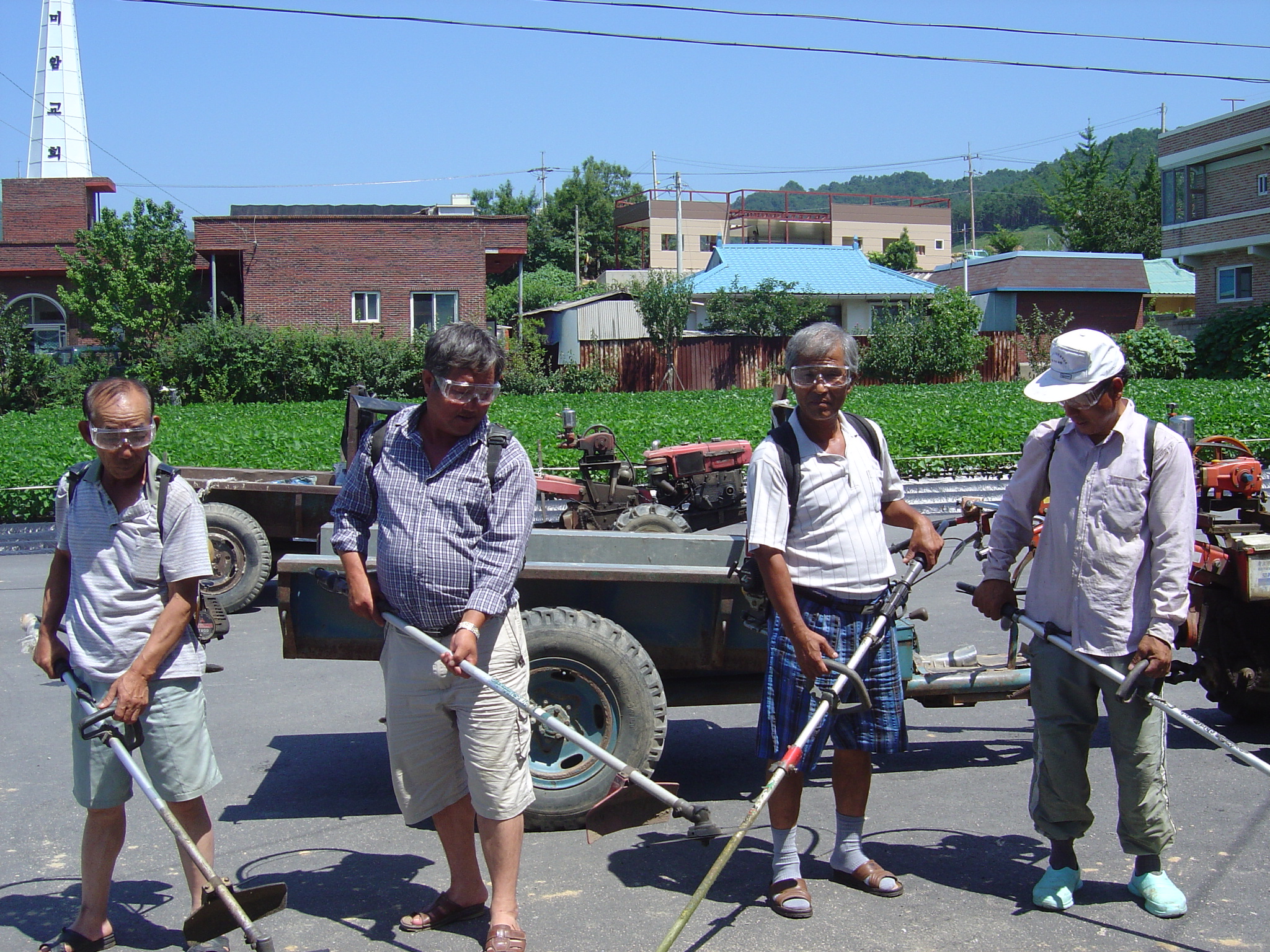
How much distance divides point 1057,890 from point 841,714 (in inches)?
38.4

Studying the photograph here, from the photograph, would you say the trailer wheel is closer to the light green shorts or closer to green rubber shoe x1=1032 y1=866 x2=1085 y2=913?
the light green shorts

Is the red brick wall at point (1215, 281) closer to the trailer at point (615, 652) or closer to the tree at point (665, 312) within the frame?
the tree at point (665, 312)

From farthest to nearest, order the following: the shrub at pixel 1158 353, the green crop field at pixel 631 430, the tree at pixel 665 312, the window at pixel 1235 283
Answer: the window at pixel 1235 283 < the shrub at pixel 1158 353 < the tree at pixel 665 312 < the green crop field at pixel 631 430

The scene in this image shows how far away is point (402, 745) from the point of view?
3.62m

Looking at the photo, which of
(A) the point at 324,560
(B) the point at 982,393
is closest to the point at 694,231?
(B) the point at 982,393

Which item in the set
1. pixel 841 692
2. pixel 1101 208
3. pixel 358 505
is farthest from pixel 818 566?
pixel 1101 208

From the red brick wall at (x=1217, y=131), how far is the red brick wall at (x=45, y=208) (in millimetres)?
37316

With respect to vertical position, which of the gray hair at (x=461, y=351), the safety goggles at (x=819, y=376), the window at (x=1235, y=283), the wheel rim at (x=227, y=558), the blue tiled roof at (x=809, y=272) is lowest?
the wheel rim at (x=227, y=558)

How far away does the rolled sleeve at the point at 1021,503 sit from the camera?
3963mm

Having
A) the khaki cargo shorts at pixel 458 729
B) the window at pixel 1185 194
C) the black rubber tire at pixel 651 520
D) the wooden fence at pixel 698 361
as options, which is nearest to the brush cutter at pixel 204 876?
the khaki cargo shorts at pixel 458 729

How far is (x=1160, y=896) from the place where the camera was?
376 centimetres

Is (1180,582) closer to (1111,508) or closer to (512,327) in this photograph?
(1111,508)

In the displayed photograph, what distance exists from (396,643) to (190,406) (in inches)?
941

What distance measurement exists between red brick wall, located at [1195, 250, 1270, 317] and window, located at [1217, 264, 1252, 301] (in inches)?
4.5
